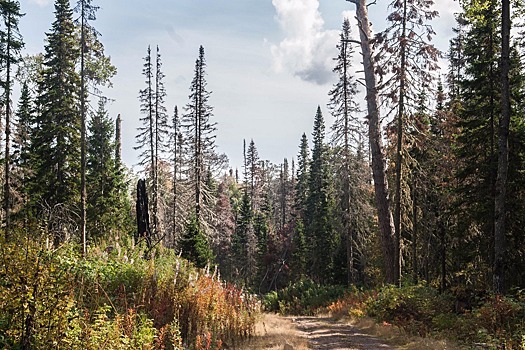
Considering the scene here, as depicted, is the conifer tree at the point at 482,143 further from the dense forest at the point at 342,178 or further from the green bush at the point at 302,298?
the green bush at the point at 302,298

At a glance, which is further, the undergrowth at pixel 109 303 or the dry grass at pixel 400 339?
the dry grass at pixel 400 339

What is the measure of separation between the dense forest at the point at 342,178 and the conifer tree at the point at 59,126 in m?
0.08

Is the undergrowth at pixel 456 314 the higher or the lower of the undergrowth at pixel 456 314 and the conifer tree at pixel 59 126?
the lower

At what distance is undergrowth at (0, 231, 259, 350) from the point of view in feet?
16.0

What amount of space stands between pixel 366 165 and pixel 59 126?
19.3m

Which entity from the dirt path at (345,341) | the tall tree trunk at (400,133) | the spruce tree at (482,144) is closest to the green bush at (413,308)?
the tall tree trunk at (400,133)

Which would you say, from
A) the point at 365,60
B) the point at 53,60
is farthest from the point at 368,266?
the point at 53,60

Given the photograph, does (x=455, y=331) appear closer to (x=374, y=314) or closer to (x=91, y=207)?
(x=374, y=314)

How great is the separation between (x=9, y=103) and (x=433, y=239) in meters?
24.9

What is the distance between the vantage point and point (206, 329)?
26.8 ft

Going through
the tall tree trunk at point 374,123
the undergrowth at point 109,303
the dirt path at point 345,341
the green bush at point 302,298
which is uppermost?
the tall tree trunk at point 374,123

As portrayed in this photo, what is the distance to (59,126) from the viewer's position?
2580 centimetres

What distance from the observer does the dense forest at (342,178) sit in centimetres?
820

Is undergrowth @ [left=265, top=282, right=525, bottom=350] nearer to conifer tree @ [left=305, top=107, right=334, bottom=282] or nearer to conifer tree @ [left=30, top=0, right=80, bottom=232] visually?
conifer tree @ [left=30, top=0, right=80, bottom=232]
